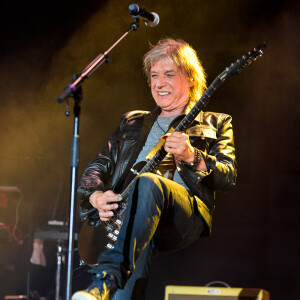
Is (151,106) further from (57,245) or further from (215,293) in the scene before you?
(215,293)

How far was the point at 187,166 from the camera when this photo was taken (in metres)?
2.32

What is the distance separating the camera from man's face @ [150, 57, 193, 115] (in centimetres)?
283

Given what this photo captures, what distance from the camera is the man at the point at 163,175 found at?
1.94m

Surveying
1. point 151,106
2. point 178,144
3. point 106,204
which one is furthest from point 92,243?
point 151,106

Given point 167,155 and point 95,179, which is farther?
point 95,179

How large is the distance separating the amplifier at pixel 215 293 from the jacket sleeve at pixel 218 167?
55cm

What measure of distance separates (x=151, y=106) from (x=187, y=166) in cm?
241

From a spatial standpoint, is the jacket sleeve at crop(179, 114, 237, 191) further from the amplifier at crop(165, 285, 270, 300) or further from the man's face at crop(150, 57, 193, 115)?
the amplifier at crop(165, 285, 270, 300)

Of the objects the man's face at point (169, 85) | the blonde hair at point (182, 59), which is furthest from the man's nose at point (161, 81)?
the blonde hair at point (182, 59)

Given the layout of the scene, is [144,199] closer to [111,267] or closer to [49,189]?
[111,267]

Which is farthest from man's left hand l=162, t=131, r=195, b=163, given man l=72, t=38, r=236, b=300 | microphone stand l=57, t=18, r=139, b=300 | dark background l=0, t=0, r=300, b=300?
dark background l=0, t=0, r=300, b=300

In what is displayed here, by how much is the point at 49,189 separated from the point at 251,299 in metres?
2.58

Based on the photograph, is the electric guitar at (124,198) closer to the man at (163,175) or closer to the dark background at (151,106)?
the man at (163,175)

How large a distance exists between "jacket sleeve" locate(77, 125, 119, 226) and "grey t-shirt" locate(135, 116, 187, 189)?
24cm
